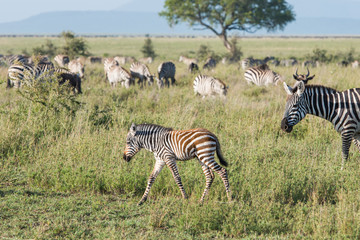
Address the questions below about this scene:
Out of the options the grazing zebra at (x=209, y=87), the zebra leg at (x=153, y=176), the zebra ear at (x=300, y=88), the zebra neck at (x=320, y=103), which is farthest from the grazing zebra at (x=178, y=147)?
the grazing zebra at (x=209, y=87)

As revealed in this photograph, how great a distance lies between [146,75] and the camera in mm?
19609

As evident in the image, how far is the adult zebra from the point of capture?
302 inches

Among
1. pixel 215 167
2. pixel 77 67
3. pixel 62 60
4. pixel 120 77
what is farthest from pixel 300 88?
pixel 62 60

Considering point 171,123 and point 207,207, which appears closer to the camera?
point 207,207

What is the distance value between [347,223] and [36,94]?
7.78 meters

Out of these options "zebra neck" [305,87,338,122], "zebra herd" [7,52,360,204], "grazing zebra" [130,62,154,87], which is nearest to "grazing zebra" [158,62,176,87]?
"grazing zebra" [130,62,154,87]

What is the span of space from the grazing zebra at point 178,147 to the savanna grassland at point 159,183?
15.0 inches

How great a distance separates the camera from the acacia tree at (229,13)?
126 ft

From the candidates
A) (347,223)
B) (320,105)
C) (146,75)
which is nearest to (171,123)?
(320,105)

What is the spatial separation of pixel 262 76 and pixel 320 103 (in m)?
10.3

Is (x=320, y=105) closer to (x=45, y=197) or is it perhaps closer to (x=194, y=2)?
(x=45, y=197)

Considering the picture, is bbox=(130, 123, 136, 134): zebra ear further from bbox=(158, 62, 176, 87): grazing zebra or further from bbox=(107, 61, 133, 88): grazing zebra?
bbox=(158, 62, 176, 87): grazing zebra

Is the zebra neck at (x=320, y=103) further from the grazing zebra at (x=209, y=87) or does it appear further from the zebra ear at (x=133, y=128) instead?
the grazing zebra at (x=209, y=87)

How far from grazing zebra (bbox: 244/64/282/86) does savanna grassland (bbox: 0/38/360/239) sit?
711 centimetres
